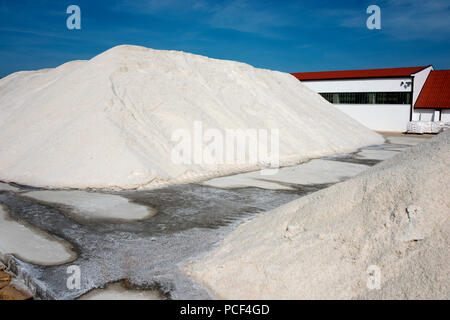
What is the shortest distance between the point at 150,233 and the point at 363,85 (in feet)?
86.1

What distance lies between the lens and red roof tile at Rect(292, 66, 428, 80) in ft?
87.5

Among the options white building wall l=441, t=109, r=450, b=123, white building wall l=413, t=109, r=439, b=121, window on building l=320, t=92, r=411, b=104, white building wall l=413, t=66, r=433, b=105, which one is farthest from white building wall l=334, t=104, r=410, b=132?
white building wall l=441, t=109, r=450, b=123

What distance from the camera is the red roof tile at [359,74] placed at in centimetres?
2667

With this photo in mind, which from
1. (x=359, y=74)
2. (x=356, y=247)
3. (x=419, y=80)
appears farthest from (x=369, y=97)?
(x=356, y=247)

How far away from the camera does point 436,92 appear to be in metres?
26.2

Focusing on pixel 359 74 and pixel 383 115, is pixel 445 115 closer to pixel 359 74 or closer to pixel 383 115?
pixel 383 115

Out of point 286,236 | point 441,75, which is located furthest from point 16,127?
point 441,75

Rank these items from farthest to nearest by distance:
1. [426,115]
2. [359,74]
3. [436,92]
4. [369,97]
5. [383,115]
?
[359,74]
[369,97]
[383,115]
[436,92]
[426,115]

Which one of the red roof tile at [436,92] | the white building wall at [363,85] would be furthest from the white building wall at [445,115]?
the white building wall at [363,85]

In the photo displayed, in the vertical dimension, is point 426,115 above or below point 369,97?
below

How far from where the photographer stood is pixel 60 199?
737 cm

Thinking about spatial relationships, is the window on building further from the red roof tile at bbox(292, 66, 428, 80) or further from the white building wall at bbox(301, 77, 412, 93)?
the red roof tile at bbox(292, 66, 428, 80)

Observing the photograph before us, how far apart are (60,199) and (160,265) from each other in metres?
3.98

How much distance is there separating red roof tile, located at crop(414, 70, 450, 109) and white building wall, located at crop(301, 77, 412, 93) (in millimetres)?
1388
